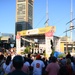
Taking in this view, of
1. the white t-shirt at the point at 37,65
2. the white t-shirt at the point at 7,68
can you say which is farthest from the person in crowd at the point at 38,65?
the white t-shirt at the point at 7,68

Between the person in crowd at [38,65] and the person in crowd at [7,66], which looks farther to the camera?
the person in crowd at [38,65]

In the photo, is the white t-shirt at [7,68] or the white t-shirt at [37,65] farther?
the white t-shirt at [37,65]

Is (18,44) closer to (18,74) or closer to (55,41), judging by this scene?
(55,41)

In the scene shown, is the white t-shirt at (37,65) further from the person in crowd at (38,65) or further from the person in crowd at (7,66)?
the person in crowd at (7,66)

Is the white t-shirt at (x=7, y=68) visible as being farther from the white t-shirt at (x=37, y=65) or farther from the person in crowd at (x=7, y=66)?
the white t-shirt at (x=37, y=65)

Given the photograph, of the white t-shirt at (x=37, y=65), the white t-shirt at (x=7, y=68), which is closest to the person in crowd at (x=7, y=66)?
the white t-shirt at (x=7, y=68)

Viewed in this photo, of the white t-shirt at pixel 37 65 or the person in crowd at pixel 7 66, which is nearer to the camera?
the person in crowd at pixel 7 66

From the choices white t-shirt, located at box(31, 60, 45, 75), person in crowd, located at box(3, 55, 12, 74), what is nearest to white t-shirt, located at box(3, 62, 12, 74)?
person in crowd, located at box(3, 55, 12, 74)

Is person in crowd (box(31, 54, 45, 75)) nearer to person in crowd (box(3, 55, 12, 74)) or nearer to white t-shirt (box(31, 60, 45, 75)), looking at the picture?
white t-shirt (box(31, 60, 45, 75))

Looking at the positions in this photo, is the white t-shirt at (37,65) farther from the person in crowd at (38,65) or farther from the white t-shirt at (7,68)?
the white t-shirt at (7,68)

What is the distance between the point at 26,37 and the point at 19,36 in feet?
10.7

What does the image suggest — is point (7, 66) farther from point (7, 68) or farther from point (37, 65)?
point (37, 65)

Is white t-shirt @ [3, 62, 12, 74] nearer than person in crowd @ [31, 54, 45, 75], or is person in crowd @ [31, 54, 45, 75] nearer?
white t-shirt @ [3, 62, 12, 74]

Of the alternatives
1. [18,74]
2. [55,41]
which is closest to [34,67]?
[18,74]
